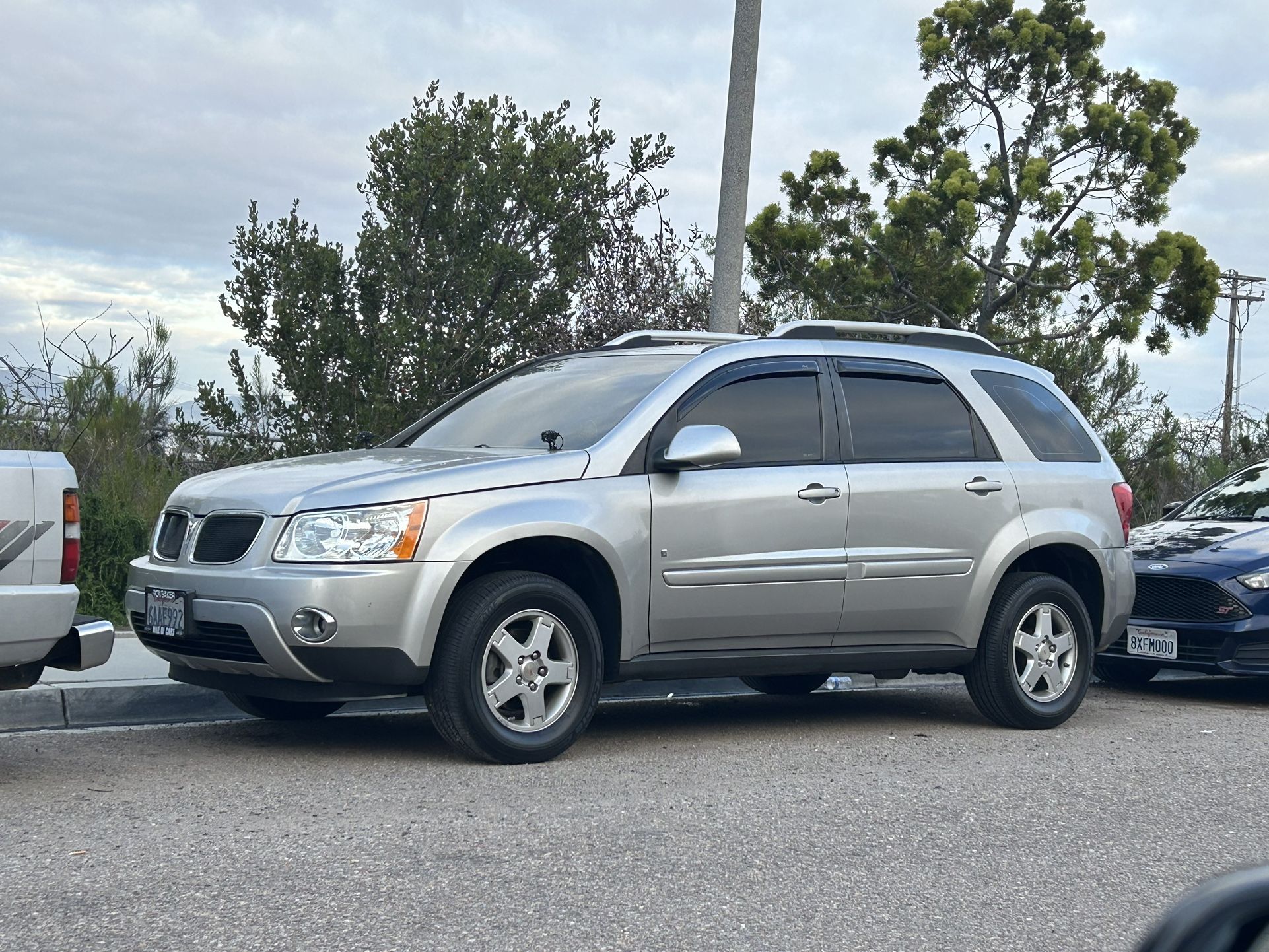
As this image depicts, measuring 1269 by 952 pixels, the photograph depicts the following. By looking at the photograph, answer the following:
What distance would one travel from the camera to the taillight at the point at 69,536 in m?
5.46

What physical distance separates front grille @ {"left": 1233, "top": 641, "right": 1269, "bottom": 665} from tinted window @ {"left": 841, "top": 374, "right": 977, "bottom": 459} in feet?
8.54

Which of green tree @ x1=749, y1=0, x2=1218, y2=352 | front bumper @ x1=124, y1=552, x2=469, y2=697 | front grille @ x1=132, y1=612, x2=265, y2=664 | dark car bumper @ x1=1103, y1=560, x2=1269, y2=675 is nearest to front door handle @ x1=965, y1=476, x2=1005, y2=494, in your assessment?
dark car bumper @ x1=1103, y1=560, x2=1269, y2=675

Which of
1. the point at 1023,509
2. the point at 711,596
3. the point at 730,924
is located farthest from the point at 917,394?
the point at 730,924

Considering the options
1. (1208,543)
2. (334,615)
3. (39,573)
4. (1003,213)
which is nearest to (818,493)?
(334,615)

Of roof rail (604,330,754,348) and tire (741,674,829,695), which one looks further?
tire (741,674,829,695)

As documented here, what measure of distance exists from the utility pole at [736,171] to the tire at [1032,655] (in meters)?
3.29

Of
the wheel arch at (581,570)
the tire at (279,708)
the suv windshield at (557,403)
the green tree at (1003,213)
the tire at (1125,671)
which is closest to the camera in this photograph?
the wheel arch at (581,570)

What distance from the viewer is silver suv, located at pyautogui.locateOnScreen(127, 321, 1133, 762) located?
591 centimetres

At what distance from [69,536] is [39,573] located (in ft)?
0.61

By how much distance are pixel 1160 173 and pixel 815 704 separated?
18476 mm

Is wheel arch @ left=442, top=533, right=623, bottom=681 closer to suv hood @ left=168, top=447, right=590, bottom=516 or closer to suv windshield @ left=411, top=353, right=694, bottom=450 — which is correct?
suv hood @ left=168, top=447, right=590, bottom=516

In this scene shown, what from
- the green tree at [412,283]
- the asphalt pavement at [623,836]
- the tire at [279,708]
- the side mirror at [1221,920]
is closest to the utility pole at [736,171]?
the green tree at [412,283]

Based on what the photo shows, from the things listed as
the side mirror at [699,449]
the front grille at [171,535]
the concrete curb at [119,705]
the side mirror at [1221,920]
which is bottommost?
the concrete curb at [119,705]

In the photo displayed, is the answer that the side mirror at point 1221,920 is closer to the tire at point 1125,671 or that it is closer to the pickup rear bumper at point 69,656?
the pickup rear bumper at point 69,656
